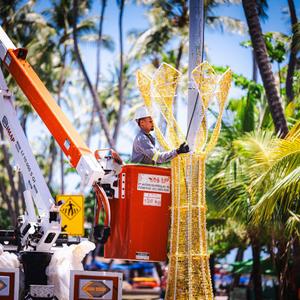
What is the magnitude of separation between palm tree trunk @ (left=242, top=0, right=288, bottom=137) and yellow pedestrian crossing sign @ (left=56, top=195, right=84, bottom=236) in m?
4.96

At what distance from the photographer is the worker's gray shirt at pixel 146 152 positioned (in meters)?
12.0

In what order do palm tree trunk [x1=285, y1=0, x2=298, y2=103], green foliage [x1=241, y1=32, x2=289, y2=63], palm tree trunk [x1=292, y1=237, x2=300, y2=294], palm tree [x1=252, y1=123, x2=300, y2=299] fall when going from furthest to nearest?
green foliage [x1=241, y1=32, x2=289, y2=63] < palm tree trunk [x1=285, y1=0, x2=298, y2=103] < palm tree trunk [x1=292, y1=237, x2=300, y2=294] < palm tree [x1=252, y1=123, x2=300, y2=299]

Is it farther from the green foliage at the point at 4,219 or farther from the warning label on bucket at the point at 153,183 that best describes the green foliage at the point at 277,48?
the green foliage at the point at 4,219

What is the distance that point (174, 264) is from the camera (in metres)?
11.9

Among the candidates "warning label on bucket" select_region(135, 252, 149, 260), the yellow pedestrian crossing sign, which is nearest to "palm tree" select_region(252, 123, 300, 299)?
"warning label on bucket" select_region(135, 252, 149, 260)

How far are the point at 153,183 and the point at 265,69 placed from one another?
25.7 feet

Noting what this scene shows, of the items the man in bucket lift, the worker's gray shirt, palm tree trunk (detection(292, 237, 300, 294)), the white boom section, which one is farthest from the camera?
palm tree trunk (detection(292, 237, 300, 294))

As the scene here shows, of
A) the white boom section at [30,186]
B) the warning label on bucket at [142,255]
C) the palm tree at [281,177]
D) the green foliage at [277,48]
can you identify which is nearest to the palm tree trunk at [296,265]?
the palm tree at [281,177]

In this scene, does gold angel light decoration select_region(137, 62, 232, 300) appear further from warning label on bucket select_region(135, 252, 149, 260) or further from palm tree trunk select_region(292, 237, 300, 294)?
palm tree trunk select_region(292, 237, 300, 294)

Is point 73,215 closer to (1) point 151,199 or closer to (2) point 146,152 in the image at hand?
(2) point 146,152

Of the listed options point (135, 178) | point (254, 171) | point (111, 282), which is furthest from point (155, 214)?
point (254, 171)

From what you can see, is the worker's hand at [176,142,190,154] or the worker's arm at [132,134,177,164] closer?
the worker's hand at [176,142,190,154]

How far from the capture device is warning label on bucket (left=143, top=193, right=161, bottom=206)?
1188cm

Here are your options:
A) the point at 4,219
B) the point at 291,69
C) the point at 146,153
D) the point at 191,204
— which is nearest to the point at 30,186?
the point at 146,153
